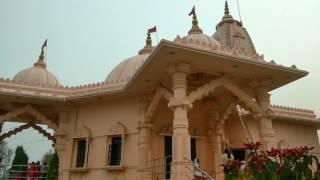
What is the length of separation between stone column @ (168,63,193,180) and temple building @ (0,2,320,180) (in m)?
0.02

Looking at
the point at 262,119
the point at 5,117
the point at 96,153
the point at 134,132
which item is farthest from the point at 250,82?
the point at 5,117

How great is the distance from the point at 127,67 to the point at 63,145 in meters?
4.18

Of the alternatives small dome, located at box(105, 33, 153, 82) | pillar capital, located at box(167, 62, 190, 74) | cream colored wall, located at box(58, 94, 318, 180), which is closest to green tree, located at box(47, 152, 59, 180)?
cream colored wall, located at box(58, 94, 318, 180)

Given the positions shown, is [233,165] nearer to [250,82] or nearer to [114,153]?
[250,82]

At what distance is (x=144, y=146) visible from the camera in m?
10.1

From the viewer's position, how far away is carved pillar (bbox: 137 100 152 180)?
9.94 metres

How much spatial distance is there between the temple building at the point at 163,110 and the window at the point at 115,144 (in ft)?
0.11

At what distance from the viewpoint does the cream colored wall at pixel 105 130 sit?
10750 mm

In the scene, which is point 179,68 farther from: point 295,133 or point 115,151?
point 295,133

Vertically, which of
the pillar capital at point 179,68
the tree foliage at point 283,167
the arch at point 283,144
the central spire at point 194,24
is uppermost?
the central spire at point 194,24

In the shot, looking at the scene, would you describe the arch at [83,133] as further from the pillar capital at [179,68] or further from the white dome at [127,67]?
the pillar capital at [179,68]

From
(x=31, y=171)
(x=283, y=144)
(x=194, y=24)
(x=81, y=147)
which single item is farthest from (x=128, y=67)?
(x=283, y=144)

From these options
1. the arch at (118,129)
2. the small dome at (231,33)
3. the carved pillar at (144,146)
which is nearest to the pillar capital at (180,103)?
the carved pillar at (144,146)

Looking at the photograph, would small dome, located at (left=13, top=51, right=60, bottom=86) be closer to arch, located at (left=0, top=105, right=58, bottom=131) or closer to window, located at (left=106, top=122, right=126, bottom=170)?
arch, located at (left=0, top=105, right=58, bottom=131)
